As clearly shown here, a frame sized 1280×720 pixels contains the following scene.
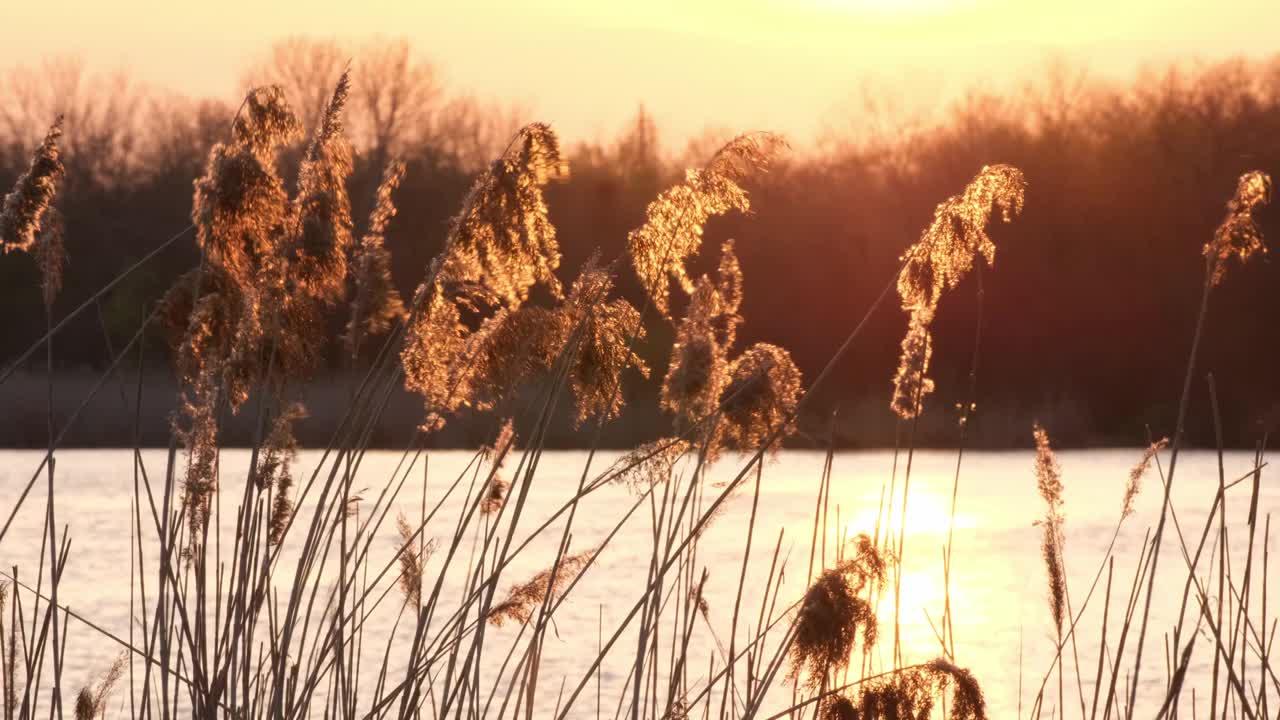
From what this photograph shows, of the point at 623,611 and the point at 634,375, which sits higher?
the point at 634,375

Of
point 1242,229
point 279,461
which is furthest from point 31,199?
point 1242,229

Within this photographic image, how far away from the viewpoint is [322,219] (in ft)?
8.55

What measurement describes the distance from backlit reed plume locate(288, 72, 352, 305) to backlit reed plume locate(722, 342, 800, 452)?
0.66 m

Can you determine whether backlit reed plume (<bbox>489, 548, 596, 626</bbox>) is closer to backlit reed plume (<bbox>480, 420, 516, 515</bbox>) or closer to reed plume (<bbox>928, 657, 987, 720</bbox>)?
backlit reed plume (<bbox>480, 420, 516, 515</bbox>)

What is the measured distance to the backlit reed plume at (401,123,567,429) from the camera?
8.49 feet

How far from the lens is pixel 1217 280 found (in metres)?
2.85

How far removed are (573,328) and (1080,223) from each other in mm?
26428

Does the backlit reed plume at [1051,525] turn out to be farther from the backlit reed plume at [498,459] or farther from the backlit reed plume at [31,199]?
the backlit reed plume at [31,199]

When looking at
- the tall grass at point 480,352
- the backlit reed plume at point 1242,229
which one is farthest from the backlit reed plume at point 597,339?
the backlit reed plume at point 1242,229

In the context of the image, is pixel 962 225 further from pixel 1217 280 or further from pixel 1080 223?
pixel 1080 223

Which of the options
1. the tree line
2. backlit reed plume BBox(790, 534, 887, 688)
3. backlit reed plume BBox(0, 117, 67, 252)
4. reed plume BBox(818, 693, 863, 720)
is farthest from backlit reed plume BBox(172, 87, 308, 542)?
the tree line

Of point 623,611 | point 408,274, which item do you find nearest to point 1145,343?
point 408,274

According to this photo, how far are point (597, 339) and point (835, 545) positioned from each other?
252 cm

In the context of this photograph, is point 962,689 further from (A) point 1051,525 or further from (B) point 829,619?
(A) point 1051,525
